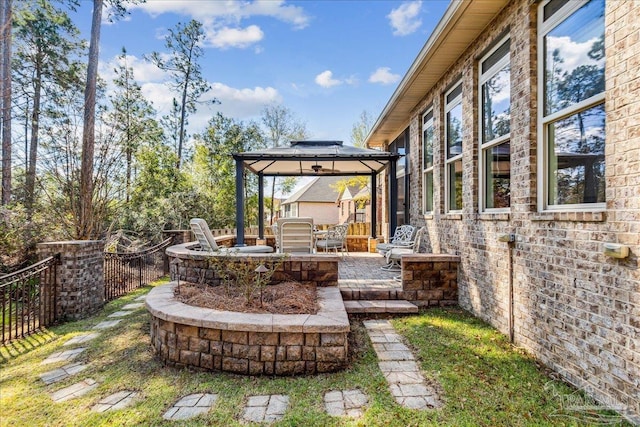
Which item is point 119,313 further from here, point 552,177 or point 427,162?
point 427,162

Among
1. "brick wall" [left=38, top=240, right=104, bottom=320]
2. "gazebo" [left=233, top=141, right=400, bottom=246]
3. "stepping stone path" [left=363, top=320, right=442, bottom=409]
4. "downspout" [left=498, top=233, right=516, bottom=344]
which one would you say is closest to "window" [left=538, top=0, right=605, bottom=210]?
"downspout" [left=498, top=233, right=516, bottom=344]

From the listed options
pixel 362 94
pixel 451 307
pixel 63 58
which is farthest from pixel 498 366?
pixel 362 94

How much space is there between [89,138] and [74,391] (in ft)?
21.0

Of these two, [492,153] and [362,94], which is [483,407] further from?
[362,94]

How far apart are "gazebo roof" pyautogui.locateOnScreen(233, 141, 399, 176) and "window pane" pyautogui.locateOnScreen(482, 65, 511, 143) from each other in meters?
2.91

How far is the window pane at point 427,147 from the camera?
7164 millimetres

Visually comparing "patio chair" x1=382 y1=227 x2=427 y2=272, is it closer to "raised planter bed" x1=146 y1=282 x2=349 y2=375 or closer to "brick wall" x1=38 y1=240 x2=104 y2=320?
"raised planter bed" x1=146 y1=282 x2=349 y2=375

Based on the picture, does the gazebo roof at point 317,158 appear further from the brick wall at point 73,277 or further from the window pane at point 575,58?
the window pane at point 575,58

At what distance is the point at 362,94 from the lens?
20.3 m

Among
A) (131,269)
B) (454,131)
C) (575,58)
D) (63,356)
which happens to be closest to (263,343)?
(63,356)

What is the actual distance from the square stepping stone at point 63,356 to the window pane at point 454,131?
20.7 ft

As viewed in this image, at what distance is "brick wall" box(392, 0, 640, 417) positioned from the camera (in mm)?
2326

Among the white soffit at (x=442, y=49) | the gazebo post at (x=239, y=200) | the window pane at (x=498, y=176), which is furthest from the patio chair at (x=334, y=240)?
the window pane at (x=498, y=176)

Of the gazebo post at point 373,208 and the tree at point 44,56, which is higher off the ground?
the tree at point 44,56
